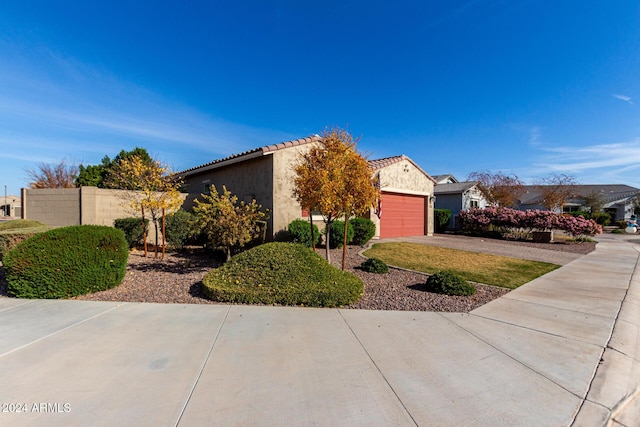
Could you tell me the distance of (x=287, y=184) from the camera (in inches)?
424

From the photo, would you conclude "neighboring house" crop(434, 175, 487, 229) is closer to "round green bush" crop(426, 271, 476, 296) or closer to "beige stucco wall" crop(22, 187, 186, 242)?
"round green bush" crop(426, 271, 476, 296)

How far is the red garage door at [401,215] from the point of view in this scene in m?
15.6

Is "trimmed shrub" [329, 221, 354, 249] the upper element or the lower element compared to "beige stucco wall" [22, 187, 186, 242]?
lower

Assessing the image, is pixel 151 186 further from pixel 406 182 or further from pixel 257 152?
pixel 406 182

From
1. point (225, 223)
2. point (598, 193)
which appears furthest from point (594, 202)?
point (225, 223)

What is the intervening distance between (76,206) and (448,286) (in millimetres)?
12255

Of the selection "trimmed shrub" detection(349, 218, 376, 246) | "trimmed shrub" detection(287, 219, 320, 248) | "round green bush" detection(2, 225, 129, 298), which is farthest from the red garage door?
"round green bush" detection(2, 225, 129, 298)

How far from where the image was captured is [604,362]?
351cm

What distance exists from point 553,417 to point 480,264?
25.9ft

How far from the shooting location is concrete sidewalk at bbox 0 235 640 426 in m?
2.52

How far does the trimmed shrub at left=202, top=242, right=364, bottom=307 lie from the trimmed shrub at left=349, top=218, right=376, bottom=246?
6.10 m

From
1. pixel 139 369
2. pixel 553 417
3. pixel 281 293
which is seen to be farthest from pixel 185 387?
pixel 553 417

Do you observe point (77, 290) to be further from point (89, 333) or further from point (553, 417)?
point (553, 417)

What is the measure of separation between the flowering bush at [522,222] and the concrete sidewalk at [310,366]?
15188mm
